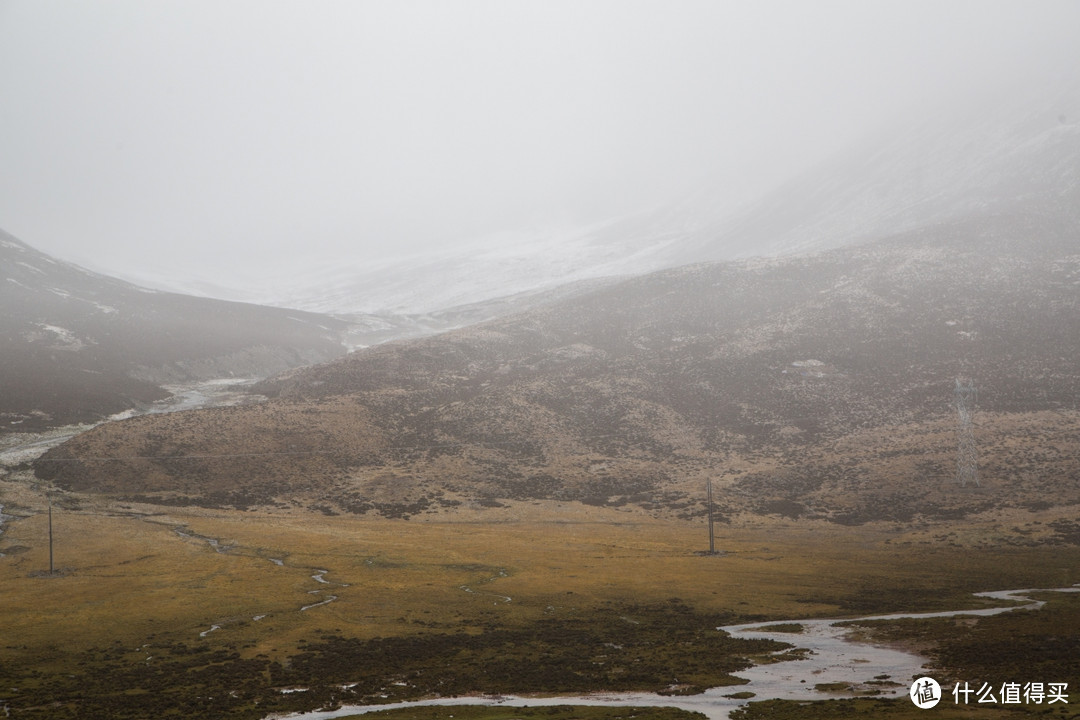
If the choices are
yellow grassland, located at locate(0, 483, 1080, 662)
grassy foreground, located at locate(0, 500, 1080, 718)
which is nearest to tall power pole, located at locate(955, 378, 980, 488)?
yellow grassland, located at locate(0, 483, 1080, 662)

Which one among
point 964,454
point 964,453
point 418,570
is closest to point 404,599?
point 418,570

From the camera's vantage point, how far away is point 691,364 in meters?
164

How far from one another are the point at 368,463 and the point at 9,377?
97.9 meters

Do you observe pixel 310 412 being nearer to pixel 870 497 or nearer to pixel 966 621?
pixel 870 497

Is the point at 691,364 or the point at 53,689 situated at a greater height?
the point at 691,364

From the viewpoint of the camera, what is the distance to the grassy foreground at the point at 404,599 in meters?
43.8

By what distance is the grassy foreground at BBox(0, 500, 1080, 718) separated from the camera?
43812 millimetres

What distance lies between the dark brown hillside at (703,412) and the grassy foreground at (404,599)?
13.5 m

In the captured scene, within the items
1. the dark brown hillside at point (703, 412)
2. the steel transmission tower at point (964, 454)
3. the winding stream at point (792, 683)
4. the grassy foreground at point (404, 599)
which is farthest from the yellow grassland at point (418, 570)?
the steel transmission tower at point (964, 454)

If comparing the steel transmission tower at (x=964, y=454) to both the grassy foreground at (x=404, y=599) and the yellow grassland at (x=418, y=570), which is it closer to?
the yellow grassland at (x=418, y=570)

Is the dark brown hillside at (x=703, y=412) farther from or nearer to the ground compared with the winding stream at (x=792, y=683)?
farther from the ground

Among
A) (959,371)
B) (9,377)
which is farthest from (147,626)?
(9,377)

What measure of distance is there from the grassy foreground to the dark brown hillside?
13.5m

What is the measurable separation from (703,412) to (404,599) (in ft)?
298
